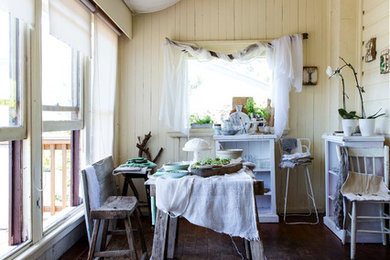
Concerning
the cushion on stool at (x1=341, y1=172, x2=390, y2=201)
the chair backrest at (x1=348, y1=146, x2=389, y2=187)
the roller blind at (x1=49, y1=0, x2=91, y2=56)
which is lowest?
the cushion on stool at (x1=341, y1=172, x2=390, y2=201)

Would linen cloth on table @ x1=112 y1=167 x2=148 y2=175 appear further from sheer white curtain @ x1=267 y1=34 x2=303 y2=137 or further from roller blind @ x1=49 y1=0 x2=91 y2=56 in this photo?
sheer white curtain @ x1=267 y1=34 x2=303 y2=137

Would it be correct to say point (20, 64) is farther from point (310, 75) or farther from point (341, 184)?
point (310, 75)

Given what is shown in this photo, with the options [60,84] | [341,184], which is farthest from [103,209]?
[341,184]

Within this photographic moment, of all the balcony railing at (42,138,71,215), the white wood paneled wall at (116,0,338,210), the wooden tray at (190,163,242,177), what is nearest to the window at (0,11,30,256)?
the balcony railing at (42,138,71,215)

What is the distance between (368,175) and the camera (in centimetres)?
316

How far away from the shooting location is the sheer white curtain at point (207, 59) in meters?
4.07

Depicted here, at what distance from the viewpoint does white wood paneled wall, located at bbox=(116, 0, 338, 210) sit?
4.23 meters

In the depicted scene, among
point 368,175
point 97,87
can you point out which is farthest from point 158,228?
point 368,175

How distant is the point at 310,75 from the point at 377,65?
89 centimetres

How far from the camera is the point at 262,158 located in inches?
166

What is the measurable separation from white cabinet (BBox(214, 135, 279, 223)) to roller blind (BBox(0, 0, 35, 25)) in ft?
7.54

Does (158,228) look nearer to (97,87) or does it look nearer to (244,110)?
(97,87)

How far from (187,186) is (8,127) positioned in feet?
4.02

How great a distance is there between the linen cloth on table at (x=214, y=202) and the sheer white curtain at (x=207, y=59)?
1.94 m
